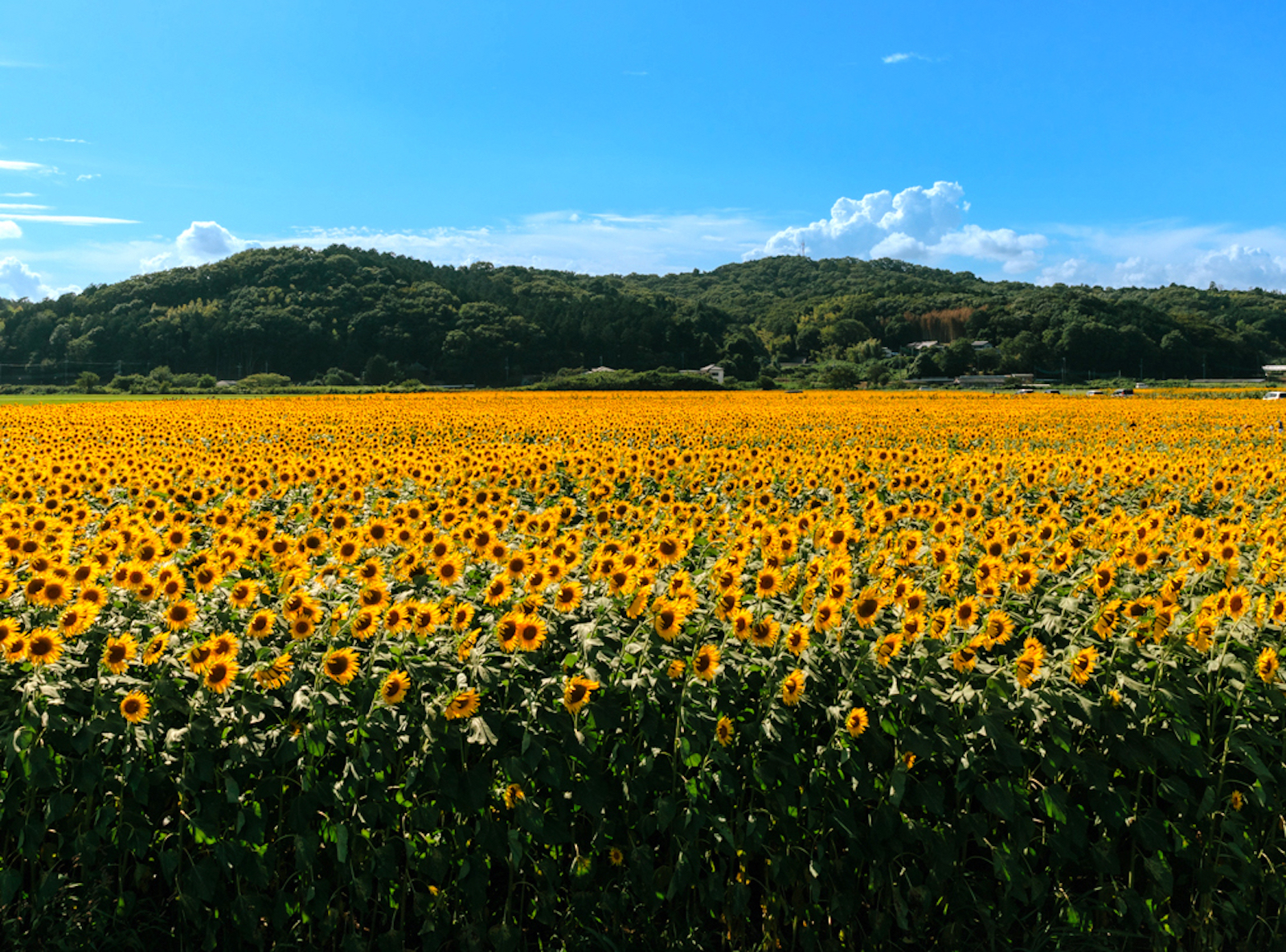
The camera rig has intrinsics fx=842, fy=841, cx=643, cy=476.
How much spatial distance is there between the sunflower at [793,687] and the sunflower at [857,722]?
0.71 feet

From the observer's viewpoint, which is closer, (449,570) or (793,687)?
(793,687)

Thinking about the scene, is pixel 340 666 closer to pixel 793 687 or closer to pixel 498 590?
pixel 498 590

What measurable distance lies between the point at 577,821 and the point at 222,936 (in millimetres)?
1667

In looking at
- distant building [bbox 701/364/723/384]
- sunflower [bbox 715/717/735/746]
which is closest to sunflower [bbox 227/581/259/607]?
sunflower [bbox 715/717/735/746]

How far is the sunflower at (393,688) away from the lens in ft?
11.0

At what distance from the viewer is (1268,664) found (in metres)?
3.59

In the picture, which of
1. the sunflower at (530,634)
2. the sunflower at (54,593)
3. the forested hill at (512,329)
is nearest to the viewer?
the sunflower at (530,634)

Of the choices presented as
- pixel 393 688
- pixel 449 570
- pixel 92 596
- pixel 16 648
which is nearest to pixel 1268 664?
pixel 393 688

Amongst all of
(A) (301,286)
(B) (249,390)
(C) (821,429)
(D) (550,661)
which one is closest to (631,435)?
(C) (821,429)

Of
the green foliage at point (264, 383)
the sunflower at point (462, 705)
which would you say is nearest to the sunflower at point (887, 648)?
the sunflower at point (462, 705)

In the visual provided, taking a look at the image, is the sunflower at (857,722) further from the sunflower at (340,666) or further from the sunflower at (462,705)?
the sunflower at (340,666)

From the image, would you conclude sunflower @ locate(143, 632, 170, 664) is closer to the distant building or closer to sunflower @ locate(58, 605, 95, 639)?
sunflower @ locate(58, 605, 95, 639)

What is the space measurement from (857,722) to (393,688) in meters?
1.88

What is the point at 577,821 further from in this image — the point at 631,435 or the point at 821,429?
the point at 821,429
